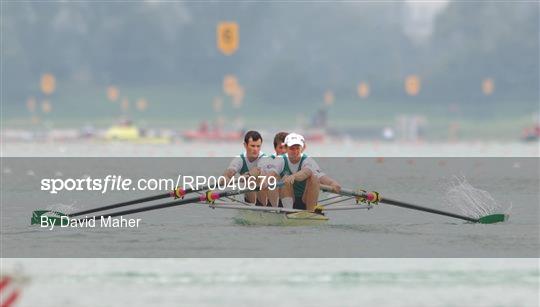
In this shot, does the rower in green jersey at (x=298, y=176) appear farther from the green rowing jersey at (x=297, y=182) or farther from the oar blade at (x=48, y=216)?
the oar blade at (x=48, y=216)

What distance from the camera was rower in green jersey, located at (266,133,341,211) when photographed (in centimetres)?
2742

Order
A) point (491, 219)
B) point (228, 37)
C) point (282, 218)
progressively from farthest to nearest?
point (228, 37) → point (491, 219) → point (282, 218)

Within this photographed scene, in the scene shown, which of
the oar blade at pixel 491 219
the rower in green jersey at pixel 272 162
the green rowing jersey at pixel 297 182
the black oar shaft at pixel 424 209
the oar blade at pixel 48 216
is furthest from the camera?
the oar blade at pixel 491 219

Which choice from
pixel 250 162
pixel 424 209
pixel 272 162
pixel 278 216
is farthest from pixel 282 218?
pixel 424 209

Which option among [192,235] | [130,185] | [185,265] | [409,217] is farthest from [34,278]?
[130,185]

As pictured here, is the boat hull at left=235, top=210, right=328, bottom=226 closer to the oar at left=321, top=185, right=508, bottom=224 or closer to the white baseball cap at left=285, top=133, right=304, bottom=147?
the oar at left=321, top=185, right=508, bottom=224

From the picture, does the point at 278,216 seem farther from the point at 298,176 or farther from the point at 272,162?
the point at 298,176

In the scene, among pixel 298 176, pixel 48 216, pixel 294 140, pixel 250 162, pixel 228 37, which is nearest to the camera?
pixel 298 176

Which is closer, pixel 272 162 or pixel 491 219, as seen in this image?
pixel 272 162

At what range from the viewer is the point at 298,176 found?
89.5ft

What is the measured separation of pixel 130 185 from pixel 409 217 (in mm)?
19568

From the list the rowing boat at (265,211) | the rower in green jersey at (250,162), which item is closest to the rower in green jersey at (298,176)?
the rowing boat at (265,211)

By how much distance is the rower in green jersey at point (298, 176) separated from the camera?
27.4 metres

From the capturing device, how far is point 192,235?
90.5ft
